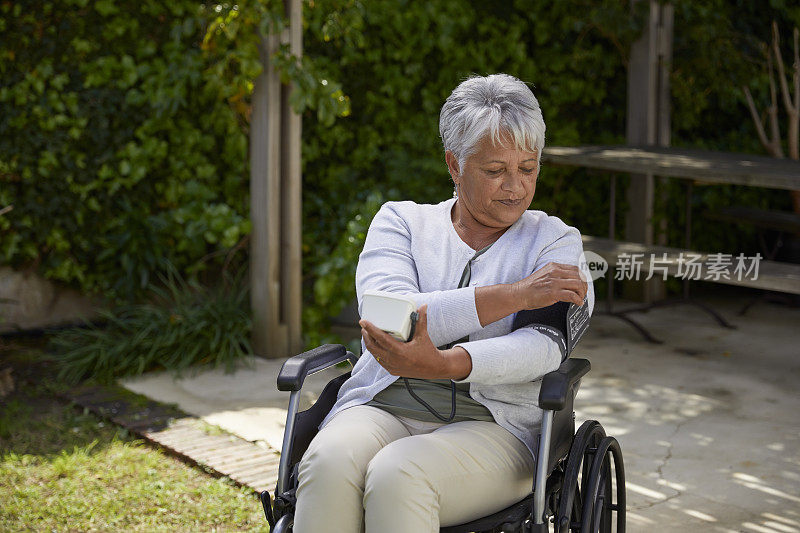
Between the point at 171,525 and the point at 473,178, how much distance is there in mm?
1472

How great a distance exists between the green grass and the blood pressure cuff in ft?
3.82

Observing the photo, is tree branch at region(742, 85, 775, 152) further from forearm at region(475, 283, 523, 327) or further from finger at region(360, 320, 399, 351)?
finger at region(360, 320, 399, 351)

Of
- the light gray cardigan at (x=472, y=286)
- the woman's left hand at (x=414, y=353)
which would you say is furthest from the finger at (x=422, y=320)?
the light gray cardigan at (x=472, y=286)

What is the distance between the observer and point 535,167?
2.20 meters

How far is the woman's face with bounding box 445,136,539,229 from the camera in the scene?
2.16 meters

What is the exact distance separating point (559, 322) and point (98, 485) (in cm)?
181

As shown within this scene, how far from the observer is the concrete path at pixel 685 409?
309 cm

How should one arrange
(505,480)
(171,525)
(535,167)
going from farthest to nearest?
1. (171,525)
2. (535,167)
3. (505,480)

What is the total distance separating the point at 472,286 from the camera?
2.15 metres

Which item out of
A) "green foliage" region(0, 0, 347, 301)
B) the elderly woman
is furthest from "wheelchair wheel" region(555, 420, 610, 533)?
"green foliage" region(0, 0, 347, 301)

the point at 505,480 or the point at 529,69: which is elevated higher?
the point at 529,69

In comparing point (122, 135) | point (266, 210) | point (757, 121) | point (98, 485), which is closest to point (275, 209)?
point (266, 210)

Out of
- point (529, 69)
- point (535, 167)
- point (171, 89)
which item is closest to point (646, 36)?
point (529, 69)

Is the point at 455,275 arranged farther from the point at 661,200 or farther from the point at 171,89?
the point at 661,200
